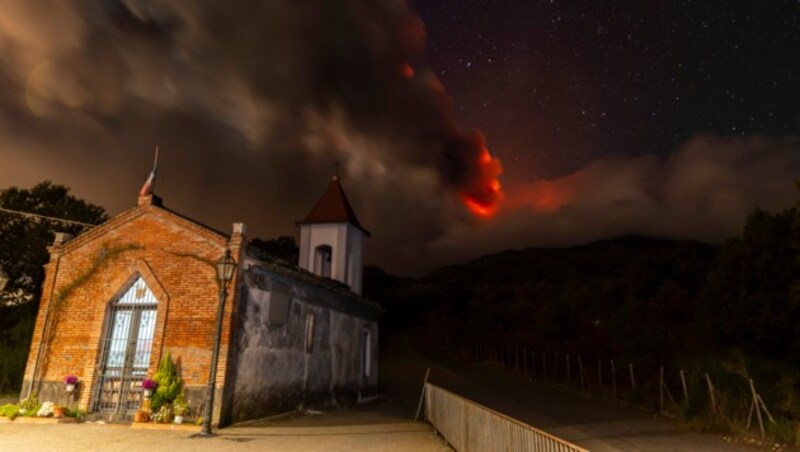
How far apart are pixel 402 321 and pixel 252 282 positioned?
2475 inches

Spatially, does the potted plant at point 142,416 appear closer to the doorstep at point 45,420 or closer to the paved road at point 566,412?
the doorstep at point 45,420

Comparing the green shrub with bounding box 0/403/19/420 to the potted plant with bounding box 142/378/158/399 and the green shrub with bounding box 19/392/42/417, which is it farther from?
the potted plant with bounding box 142/378/158/399

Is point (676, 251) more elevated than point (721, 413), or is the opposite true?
point (676, 251)

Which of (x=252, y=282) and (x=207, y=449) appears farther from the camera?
(x=252, y=282)

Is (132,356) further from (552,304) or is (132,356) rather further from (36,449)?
(552,304)

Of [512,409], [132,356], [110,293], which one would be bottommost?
[512,409]

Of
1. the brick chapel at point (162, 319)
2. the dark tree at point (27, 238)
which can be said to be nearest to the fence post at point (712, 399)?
the brick chapel at point (162, 319)

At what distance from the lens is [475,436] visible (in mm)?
8773

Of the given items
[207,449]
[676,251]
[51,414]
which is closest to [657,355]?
[676,251]

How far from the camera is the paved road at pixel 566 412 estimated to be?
13336 millimetres

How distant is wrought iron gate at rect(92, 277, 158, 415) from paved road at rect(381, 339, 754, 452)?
10.6m

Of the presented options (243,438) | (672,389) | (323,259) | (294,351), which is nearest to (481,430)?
(243,438)

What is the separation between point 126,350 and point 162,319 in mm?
1576

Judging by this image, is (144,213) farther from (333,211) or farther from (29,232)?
(29,232)
